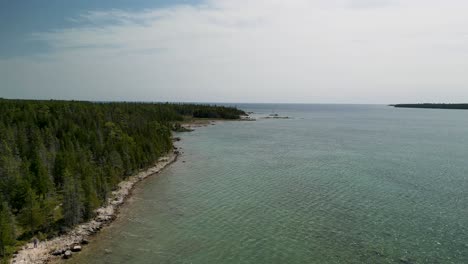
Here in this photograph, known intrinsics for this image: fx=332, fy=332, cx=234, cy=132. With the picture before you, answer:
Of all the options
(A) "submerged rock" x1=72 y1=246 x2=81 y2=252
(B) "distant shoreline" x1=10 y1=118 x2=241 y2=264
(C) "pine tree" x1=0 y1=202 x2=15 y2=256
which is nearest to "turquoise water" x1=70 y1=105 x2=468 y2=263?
(A) "submerged rock" x1=72 y1=246 x2=81 y2=252

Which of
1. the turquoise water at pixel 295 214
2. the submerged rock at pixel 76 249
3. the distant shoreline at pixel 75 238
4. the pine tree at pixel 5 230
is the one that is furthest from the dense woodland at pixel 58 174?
the turquoise water at pixel 295 214

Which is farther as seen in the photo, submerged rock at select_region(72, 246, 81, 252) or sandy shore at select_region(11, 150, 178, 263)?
submerged rock at select_region(72, 246, 81, 252)

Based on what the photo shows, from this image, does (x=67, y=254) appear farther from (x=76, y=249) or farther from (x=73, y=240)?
(x=73, y=240)

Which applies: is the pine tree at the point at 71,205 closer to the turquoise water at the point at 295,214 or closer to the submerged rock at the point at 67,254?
the turquoise water at the point at 295,214

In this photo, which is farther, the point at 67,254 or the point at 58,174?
the point at 58,174

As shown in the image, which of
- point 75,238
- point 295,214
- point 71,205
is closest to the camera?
point 75,238

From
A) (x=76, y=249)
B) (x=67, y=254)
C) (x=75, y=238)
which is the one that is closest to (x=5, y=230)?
(x=67, y=254)

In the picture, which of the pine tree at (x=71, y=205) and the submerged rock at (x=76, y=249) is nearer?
the submerged rock at (x=76, y=249)

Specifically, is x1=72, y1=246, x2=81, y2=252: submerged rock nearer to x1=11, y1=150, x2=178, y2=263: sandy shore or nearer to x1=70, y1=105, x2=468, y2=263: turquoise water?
x1=11, y1=150, x2=178, y2=263: sandy shore

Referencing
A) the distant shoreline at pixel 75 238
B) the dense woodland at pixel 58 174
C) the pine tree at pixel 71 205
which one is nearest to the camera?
the distant shoreline at pixel 75 238
